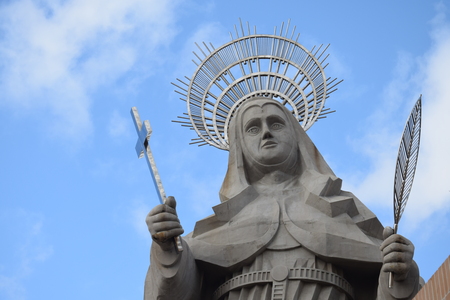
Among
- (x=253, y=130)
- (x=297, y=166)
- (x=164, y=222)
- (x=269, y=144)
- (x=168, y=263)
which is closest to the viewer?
(x=164, y=222)

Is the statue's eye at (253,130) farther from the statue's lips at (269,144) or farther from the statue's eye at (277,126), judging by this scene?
the statue's lips at (269,144)

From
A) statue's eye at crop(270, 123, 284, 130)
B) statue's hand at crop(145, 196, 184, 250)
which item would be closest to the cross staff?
statue's hand at crop(145, 196, 184, 250)

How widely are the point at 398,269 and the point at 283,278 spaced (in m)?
1.51

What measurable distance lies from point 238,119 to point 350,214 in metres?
2.23

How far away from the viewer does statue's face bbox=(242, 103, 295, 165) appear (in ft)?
44.3

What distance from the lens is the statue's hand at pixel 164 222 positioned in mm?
11320

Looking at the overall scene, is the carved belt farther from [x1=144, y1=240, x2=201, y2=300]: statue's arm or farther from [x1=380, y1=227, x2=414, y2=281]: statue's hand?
[x1=380, y1=227, x2=414, y2=281]: statue's hand

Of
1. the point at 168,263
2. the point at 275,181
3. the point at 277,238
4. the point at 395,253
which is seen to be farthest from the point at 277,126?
the point at 395,253

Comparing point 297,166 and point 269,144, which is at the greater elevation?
point 269,144

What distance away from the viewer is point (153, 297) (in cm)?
1221

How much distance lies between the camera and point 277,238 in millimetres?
12367

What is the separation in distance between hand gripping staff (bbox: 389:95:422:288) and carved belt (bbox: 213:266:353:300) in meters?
0.93

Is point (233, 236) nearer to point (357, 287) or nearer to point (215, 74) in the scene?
point (357, 287)

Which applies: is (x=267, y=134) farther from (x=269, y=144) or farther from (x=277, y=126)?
(x=277, y=126)
